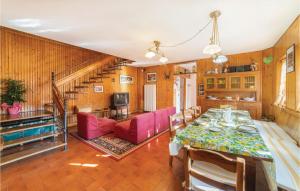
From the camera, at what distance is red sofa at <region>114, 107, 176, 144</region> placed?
322 cm

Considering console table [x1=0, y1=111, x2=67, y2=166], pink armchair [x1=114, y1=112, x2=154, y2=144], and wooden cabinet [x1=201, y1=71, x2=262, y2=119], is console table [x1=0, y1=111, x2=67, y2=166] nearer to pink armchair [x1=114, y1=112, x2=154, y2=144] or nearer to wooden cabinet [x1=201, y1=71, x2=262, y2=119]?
A: pink armchair [x1=114, y1=112, x2=154, y2=144]

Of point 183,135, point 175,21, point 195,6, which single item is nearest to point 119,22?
point 175,21

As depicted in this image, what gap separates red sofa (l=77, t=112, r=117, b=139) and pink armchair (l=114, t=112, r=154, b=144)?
1.47 feet

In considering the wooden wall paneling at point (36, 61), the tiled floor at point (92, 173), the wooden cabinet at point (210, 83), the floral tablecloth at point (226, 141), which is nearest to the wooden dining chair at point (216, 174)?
the floral tablecloth at point (226, 141)

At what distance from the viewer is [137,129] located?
10.5 feet

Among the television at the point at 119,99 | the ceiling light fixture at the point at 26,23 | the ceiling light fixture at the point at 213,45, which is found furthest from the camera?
the television at the point at 119,99

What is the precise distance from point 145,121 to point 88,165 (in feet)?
4.99

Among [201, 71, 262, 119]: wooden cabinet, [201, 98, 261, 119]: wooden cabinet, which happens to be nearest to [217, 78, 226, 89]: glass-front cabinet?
[201, 71, 262, 119]: wooden cabinet

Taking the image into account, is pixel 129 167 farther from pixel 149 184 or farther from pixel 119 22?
pixel 119 22

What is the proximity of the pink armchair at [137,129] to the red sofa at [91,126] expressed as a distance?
447 millimetres

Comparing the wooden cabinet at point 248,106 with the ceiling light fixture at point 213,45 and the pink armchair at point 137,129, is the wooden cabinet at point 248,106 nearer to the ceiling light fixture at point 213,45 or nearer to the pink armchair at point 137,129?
the ceiling light fixture at point 213,45

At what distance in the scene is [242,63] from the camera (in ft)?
15.9

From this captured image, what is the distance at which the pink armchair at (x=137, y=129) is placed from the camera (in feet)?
10.5

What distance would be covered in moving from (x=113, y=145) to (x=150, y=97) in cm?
469
